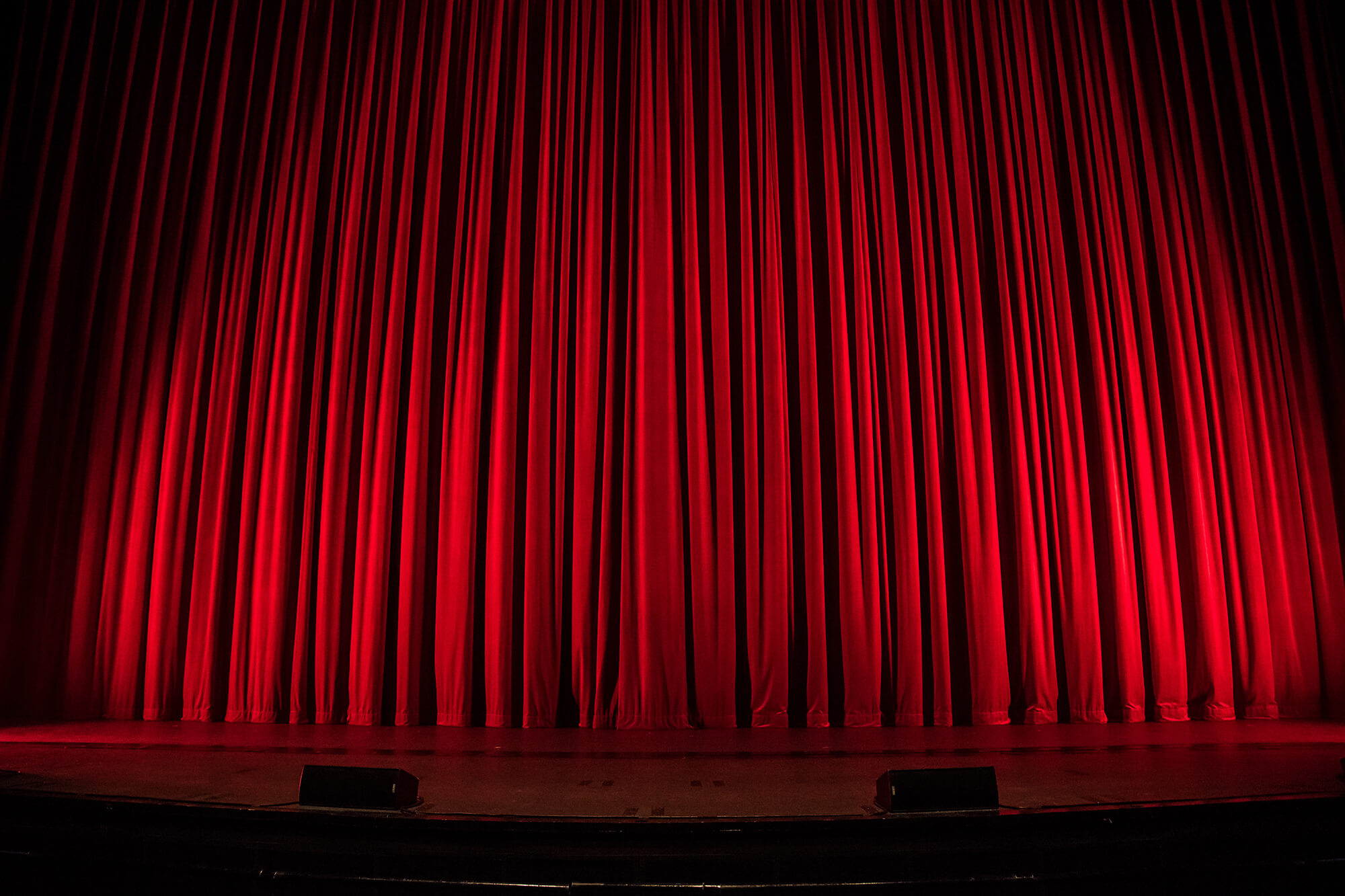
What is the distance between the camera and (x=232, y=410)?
11.3ft

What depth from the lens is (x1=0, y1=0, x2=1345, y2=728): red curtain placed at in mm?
3119

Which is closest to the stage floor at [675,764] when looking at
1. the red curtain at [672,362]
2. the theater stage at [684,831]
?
the theater stage at [684,831]

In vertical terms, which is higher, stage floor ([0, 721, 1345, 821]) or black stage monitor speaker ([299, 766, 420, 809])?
black stage monitor speaker ([299, 766, 420, 809])

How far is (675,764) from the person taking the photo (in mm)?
2117

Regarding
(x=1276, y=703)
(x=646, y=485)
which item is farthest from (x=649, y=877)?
(x=1276, y=703)

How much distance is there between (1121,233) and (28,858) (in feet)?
12.9

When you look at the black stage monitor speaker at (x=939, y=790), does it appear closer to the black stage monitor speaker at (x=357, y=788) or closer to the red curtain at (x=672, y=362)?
the black stage monitor speaker at (x=357, y=788)

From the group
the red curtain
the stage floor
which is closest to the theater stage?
the stage floor

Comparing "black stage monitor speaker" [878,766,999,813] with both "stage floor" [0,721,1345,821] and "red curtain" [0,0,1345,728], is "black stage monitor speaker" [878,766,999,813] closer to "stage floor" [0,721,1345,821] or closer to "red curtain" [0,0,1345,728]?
"stage floor" [0,721,1345,821]

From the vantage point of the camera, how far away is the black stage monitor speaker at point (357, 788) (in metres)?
1.49

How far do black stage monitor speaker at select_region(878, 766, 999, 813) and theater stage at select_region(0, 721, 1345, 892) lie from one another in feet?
0.08

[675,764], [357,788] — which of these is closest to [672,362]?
[675,764]

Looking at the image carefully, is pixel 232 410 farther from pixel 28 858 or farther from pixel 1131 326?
pixel 1131 326

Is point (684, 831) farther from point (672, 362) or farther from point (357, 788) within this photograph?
point (672, 362)
